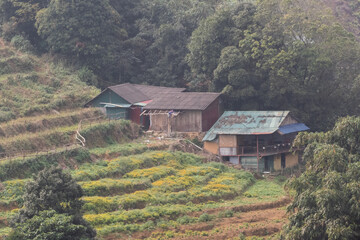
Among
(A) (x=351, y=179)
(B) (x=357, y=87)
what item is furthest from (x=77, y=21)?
(A) (x=351, y=179)

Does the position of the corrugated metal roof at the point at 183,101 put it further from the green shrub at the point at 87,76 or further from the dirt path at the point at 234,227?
the dirt path at the point at 234,227

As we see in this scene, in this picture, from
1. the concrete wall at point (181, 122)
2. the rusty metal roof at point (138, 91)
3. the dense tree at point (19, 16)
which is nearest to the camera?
the concrete wall at point (181, 122)

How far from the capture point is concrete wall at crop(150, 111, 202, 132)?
46.2 metres

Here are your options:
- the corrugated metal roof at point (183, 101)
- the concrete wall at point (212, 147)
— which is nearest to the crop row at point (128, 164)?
the concrete wall at point (212, 147)

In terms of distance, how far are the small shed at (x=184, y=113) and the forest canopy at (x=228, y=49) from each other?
9.00 feet

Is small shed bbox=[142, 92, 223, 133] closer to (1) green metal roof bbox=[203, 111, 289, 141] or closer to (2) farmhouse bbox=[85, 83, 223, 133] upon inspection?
(2) farmhouse bbox=[85, 83, 223, 133]

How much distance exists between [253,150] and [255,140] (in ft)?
3.44

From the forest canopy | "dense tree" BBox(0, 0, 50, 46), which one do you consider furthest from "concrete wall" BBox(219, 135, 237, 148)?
"dense tree" BBox(0, 0, 50, 46)

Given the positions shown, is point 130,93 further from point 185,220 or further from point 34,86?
point 185,220

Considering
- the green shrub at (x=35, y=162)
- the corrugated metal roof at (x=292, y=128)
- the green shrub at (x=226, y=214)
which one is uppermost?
the corrugated metal roof at (x=292, y=128)

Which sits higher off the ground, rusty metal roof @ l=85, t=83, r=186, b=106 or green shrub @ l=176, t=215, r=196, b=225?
rusty metal roof @ l=85, t=83, r=186, b=106

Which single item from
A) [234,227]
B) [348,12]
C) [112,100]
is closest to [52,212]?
[234,227]

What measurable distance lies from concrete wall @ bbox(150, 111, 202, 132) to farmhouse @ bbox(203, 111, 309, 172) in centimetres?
186

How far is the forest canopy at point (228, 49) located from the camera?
47.9 meters
